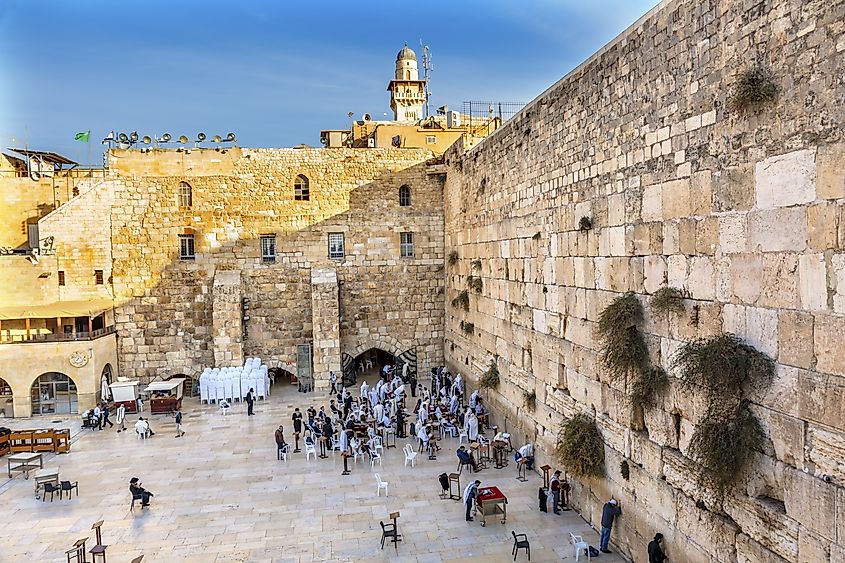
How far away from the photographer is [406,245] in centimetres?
2109

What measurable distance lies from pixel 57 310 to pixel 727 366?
58.7 feet

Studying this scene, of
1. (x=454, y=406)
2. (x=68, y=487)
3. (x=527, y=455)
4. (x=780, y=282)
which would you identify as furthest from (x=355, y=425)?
(x=780, y=282)

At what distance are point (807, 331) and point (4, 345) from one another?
1879 centimetres

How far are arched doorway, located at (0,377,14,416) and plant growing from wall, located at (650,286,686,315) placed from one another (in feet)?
56.4

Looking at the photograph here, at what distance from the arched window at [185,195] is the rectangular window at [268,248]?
8.60 feet

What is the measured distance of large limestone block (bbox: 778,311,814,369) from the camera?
17.5 feet

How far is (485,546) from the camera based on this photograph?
885 centimetres

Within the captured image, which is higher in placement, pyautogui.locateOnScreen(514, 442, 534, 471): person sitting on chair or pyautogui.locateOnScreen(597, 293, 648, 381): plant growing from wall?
pyautogui.locateOnScreen(597, 293, 648, 381): plant growing from wall

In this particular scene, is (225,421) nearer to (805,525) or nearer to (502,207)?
(502,207)

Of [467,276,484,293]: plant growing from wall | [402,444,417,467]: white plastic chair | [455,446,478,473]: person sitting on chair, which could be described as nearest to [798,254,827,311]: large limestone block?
[455,446,478,473]: person sitting on chair

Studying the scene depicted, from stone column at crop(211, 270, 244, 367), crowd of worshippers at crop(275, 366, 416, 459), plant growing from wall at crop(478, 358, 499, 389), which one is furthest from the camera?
stone column at crop(211, 270, 244, 367)

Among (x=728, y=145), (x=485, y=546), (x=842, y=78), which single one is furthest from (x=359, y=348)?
(x=842, y=78)

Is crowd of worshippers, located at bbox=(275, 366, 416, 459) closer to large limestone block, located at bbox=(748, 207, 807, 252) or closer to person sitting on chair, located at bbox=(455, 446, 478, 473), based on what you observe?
person sitting on chair, located at bbox=(455, 446, 478, 473)

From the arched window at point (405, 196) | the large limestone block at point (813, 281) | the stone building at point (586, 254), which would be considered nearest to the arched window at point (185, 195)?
the stone building at point (586, 254)
